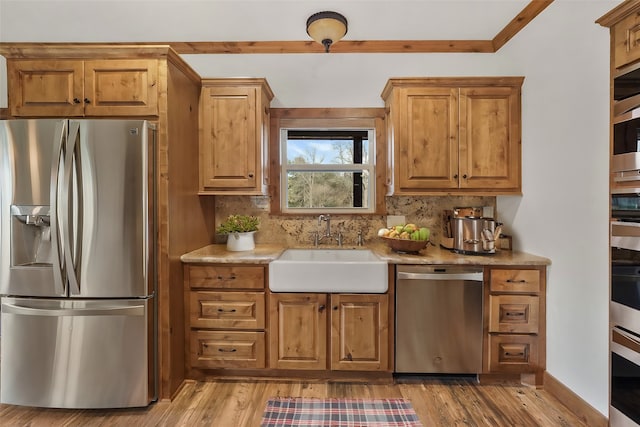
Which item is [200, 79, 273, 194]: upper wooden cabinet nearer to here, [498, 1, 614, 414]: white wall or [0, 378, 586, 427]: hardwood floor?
[0, 378, 586, 427]: hardwood floor

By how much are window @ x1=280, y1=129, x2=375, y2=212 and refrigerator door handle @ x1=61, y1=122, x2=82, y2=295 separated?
1546 mm

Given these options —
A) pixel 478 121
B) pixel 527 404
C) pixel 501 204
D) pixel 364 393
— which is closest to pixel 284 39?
pixel 478 121

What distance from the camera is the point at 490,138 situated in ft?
Answer: 8.25

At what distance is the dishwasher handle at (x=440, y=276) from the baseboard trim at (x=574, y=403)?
82cm

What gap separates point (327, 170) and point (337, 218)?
1.52 feet

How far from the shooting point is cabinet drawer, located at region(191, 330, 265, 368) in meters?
2.27

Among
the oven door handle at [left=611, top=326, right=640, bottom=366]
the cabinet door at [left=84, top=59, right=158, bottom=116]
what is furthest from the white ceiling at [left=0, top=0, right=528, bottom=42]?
the oven door handle at [left=611, top=326, right=640, bottom=366]

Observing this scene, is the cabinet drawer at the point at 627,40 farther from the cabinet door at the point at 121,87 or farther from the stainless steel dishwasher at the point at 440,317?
the cabinet door at the point at 121,87

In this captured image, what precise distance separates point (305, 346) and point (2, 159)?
7.47ft

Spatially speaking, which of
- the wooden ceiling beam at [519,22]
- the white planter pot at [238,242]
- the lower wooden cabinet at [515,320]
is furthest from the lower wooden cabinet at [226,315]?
the wooden ceiling beam at [519,22]

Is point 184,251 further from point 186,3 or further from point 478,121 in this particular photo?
point 478,121

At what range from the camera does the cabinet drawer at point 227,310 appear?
7.43 ft

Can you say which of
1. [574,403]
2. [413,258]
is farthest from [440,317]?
[574,403]

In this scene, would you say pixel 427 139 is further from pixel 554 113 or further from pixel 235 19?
pixel 235 19
